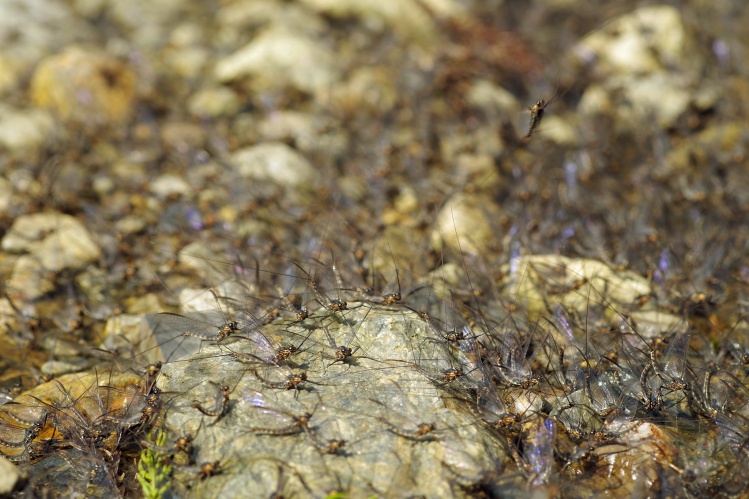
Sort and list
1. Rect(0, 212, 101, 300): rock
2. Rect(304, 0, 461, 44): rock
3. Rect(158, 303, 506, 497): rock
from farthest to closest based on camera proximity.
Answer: Rect(304, 0, 461, 44): rock < Rect(0, 212, 101, 300): rock < Rect(158, 303, 506, 497): rock

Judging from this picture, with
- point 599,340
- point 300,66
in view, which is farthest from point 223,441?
point 300,66

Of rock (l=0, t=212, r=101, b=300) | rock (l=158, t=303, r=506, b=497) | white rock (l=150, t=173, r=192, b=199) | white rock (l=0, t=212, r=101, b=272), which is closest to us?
Result: rock (l=158, t=303, r=506, b=497)

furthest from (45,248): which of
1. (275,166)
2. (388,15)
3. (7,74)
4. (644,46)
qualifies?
(644,46)

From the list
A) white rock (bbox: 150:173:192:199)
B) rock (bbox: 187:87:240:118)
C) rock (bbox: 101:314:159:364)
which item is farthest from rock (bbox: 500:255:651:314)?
rock (bbox: 187:87:240:118)

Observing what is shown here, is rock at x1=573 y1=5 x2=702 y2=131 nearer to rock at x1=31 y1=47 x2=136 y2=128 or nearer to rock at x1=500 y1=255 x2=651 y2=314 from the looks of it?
rock at x1=500 y1=255 x2=651 y2=314

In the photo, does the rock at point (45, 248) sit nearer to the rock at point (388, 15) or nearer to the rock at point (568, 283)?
the rock at point (568, 283)

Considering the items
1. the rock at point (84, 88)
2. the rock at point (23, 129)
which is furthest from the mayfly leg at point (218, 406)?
the rock at point (84, 88)
